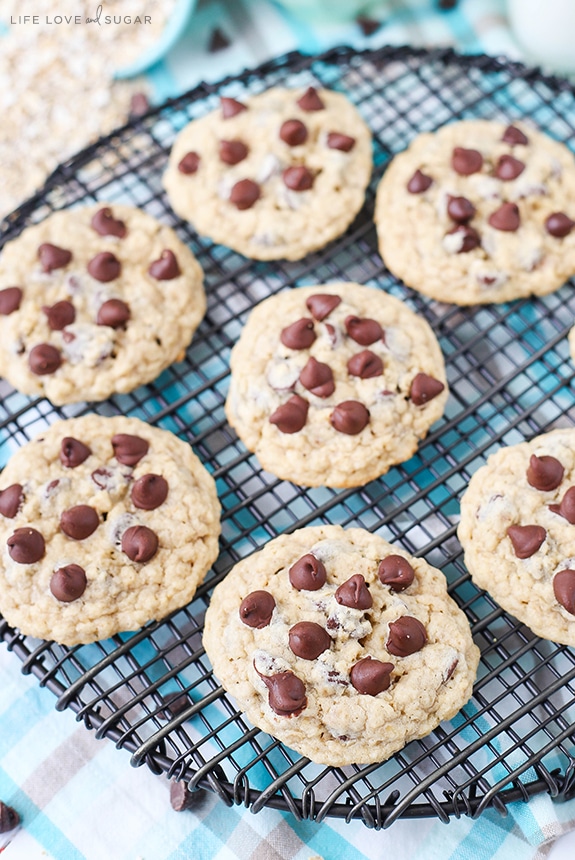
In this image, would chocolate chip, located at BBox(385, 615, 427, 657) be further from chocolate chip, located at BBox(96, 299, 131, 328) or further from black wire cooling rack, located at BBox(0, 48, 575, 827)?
chocolate chip, located at BBox(96, 299, 131, 328)

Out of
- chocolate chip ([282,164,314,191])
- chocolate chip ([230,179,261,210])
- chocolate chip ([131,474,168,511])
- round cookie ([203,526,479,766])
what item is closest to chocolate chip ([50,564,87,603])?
chocolate chip ([131,474,168,511])

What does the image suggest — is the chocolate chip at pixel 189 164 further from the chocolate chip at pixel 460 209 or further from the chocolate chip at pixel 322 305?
the chocolate chip at pixel 460 209

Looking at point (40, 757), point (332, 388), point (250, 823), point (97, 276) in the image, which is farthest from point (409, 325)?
point (40, 757)

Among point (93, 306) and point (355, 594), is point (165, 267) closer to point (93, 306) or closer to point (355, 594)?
point (93, 306)

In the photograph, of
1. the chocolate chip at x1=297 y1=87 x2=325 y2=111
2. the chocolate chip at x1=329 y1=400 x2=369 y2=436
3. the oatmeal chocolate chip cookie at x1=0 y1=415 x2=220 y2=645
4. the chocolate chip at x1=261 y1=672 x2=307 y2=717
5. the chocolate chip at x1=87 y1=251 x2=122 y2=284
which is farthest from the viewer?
the chocolate chip at x1=297 y1=87 x2=325 y2=111

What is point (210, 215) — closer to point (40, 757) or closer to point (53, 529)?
point (53, 529)

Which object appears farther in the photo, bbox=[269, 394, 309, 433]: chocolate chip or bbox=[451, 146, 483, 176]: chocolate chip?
bbox=[451, 146, 483, 176]: chocolate chip

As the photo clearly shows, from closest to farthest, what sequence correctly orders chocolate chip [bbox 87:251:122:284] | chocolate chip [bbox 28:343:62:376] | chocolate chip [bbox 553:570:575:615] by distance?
chocolate chip [bbox 553:570:575:615], chocolate chip [bbox 28:343:62:376], chocolate chip [bbox 87:251:122:284]

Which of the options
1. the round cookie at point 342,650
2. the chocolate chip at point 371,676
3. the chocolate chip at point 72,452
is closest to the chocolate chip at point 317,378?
the round cookie at point 342,650
